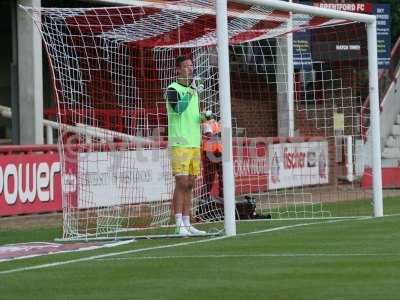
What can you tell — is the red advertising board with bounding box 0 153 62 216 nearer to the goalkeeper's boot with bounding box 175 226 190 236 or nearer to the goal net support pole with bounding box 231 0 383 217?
the goalkeeper's boot with bounding box 175 226 190 236

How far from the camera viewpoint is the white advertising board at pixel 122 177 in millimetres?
17016

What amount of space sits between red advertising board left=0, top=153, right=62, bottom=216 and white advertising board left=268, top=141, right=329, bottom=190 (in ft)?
17.0

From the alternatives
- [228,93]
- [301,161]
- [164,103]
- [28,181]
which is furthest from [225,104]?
[301,161]

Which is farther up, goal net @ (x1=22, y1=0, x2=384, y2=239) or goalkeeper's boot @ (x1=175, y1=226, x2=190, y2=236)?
goal net @ (x1=22, y1=0, x2=384, y2=239)

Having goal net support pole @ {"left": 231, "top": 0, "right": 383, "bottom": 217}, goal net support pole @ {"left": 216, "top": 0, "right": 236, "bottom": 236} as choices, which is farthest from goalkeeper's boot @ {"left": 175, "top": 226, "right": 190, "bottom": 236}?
goal net support pole @ {"left": 231, "top": 0, "right": 383, "bottom": 217}

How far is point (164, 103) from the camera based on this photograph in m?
17.5

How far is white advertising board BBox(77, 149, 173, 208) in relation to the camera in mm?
17016

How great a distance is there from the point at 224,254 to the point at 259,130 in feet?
43.9

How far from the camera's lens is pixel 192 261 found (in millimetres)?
11383

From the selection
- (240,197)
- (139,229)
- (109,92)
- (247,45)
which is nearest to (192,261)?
(139,229)

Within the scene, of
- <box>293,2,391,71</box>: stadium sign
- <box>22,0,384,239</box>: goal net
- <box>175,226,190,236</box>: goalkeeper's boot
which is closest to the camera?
<box>175,226,190,236</box>: goalkeeper's boot

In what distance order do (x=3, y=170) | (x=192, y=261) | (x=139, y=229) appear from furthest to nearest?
(x=3, y=170) < (x=139, y=229) < (x=192, y=261)

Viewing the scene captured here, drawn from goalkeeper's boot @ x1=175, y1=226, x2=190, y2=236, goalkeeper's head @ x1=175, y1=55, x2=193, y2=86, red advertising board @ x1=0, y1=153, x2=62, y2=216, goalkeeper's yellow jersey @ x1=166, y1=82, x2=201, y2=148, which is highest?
goalkeeper's head @ x1=175, y1=55, x2=193, y2=86

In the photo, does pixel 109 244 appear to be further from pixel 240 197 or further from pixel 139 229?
pixel 240 197
